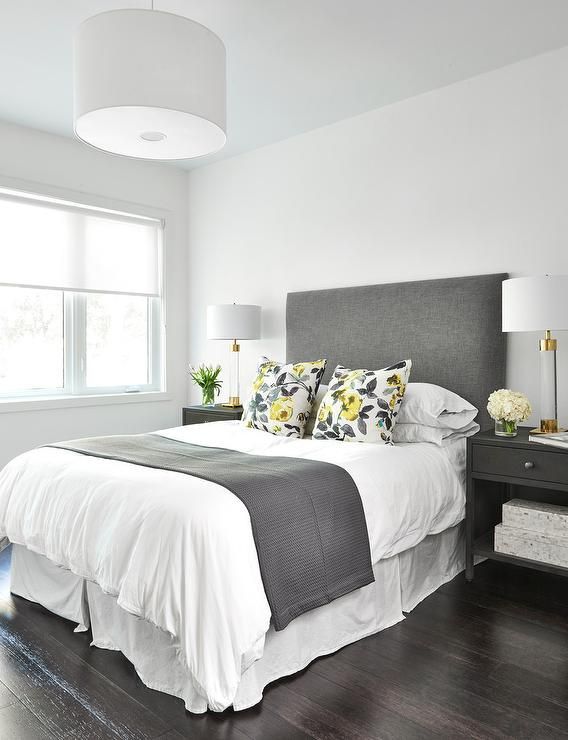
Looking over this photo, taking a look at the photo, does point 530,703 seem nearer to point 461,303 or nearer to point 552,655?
point 552,655

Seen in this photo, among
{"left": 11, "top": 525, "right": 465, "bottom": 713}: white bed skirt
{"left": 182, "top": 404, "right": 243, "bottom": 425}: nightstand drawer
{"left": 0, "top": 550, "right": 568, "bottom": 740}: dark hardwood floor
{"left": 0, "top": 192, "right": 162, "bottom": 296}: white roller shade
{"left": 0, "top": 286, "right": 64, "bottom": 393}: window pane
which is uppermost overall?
{"left": 0, "top": 192, "right": 162, "bottom": 296}: white roller shade

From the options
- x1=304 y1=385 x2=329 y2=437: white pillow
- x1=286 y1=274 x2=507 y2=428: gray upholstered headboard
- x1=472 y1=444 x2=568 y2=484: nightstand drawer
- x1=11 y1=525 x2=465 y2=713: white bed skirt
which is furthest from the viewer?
x1=304 y1=385 x2=329 y2=437: white pillow

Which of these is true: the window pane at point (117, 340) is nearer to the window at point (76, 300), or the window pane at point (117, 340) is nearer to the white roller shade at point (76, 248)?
the window at point (76, 300)

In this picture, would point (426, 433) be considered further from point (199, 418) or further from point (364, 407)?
point (199, 418)

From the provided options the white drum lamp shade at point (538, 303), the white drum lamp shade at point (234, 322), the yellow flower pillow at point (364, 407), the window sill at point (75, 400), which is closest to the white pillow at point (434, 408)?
the yellow flower pillow at point (364, 407)

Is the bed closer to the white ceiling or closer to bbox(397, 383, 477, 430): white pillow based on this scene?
bbox(397, 383, 477, 430): white pillow

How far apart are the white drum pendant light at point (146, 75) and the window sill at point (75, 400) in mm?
2311

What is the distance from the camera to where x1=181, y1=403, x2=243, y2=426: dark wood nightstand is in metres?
4.25

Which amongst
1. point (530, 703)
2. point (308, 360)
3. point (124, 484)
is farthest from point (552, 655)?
point (308, 360)

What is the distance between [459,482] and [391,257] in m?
1.53

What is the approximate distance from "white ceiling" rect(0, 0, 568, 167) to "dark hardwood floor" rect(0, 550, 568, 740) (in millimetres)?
2663

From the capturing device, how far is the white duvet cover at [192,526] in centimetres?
186

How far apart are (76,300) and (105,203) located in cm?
76

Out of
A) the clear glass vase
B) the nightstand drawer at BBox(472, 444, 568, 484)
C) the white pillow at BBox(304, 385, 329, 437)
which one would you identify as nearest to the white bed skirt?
the nightstand drawer at BBox(472, 444, 568, 484)
